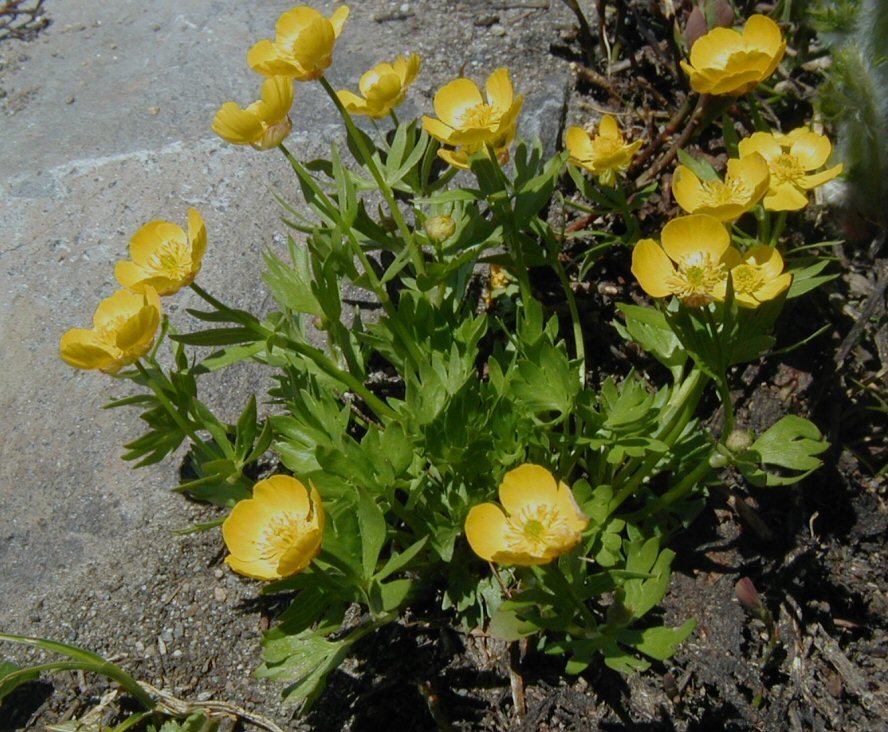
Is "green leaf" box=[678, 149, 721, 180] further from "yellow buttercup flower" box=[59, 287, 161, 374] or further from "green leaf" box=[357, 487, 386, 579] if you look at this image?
"yellow buttercup flower" box=[59, 287, 161, 374]

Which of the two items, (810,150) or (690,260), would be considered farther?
(810,150)

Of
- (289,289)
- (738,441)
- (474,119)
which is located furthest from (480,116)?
(738,441)

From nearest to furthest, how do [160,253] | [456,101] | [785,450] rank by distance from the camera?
[785,450] → [160,253] → [456,101]

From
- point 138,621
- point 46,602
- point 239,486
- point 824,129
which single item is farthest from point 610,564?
point 824,129

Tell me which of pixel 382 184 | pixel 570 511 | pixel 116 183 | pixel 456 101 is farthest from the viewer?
pixel 116 183

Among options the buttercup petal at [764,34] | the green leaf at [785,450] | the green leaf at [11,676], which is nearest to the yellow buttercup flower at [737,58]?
the buttercup petal at [764,34]

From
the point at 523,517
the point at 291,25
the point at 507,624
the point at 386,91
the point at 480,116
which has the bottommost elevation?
the point at 507,624

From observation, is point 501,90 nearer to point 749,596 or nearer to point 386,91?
point 386,91
